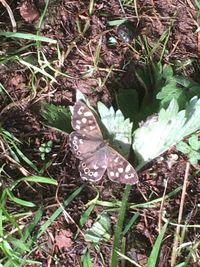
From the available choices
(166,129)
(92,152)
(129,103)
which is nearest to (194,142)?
(166,129)

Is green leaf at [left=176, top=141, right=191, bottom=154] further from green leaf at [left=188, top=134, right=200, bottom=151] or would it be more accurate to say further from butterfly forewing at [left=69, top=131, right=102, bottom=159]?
butterfly forewing at [left=69, top=131, right=102, bottom=159]

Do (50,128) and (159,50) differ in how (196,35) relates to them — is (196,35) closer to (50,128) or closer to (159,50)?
(159,50)

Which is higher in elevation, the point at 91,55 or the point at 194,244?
the point at 91,55

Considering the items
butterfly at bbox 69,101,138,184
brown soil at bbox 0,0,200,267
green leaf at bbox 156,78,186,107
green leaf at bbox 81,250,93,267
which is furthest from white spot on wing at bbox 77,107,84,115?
green leaf at bbox 81,250,93,267

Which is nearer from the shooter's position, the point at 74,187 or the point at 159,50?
the point at 74,187

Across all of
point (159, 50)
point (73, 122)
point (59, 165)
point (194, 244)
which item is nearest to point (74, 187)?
point (59, 165)

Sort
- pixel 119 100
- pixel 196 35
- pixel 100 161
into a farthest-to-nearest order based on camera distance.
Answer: pixel 196 35 → pixel 119 100 → pixel 100 161

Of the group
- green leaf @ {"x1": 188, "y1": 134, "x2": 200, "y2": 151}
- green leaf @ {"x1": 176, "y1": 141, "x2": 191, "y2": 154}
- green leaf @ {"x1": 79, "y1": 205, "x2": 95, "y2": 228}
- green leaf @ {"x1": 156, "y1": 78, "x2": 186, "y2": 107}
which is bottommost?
green leaf @ {"x1": 79, "y1": 205, "x2": 95, "y2": 228}
